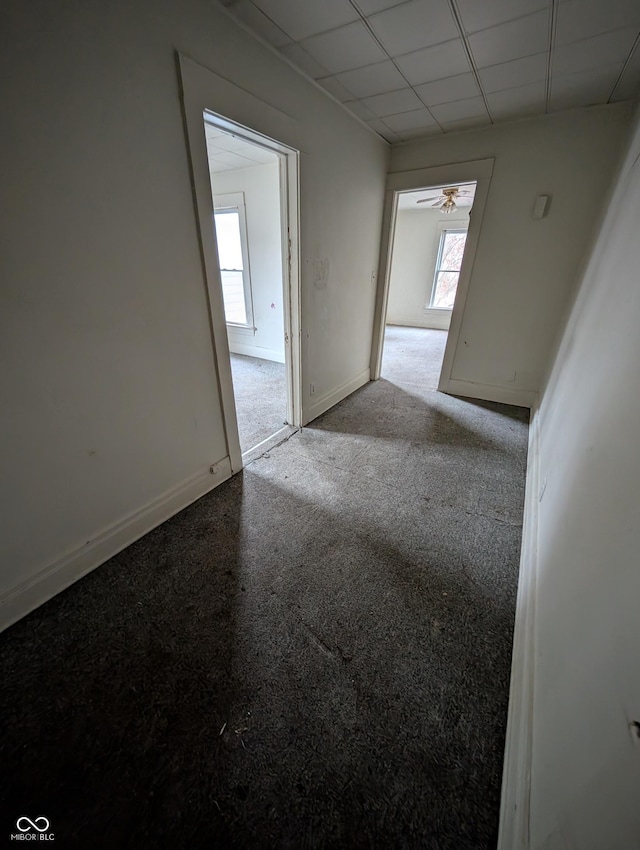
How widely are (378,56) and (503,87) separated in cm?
93

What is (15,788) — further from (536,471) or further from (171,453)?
(536,471)

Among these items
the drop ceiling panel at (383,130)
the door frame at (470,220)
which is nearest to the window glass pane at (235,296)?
the door frame at (470,220)

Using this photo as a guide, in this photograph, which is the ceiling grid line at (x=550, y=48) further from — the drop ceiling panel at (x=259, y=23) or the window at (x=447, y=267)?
the window at (x=447, y=267)

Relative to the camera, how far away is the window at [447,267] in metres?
6.64

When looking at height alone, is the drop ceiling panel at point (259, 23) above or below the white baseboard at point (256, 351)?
above

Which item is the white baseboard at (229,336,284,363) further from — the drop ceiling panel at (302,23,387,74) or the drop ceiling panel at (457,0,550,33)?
the drop ceiling panel at (457,0,550,33)

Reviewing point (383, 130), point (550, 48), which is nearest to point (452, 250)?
point (383, 130)

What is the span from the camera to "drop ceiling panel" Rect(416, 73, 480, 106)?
1964mm

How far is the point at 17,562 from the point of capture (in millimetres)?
1260

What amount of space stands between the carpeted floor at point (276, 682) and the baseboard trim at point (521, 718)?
49 millimetres

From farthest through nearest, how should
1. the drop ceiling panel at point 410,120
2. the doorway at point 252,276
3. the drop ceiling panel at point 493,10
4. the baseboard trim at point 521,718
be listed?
the doorway at point 252,276, the drop ceiling panel at point 410,120, the drop ceiling panel at point 493,10, the baseboard trim at point 521,718

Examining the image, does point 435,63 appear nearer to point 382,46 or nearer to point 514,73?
point 382,46

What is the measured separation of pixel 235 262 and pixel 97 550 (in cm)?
411

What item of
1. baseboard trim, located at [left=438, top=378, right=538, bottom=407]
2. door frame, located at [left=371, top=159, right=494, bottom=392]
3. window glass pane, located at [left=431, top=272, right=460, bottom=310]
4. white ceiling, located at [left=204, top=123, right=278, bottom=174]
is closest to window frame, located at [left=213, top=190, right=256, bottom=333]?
white ceiling, located at [left=204, top=123, right=278, bottom=174]
